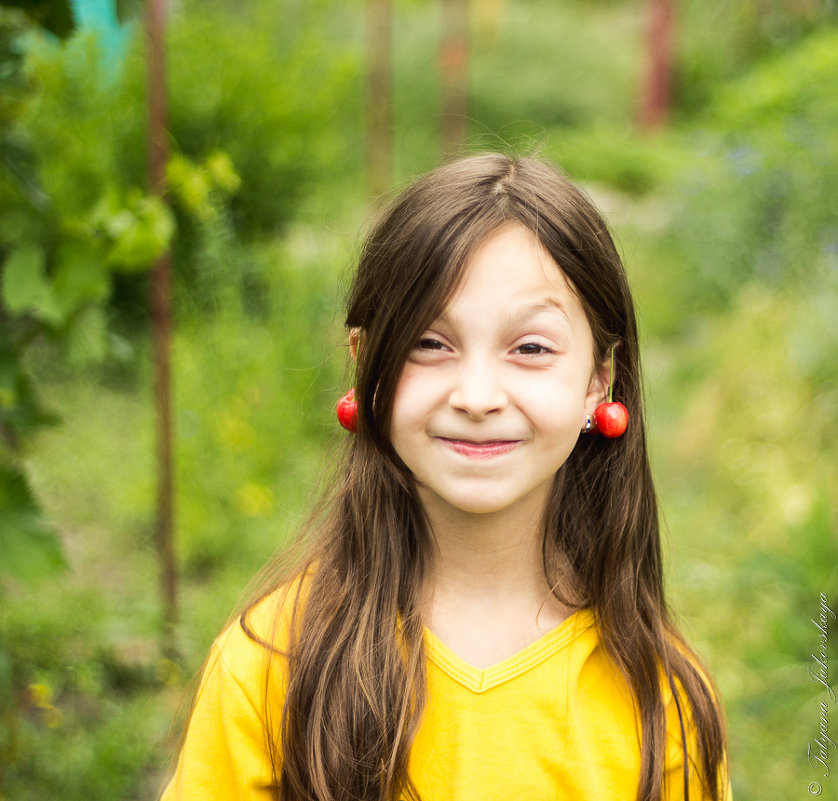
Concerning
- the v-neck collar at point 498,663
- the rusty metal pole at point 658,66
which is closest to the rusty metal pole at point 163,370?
the v-neck collar at point 498,663

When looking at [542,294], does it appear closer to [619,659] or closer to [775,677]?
[619,659]

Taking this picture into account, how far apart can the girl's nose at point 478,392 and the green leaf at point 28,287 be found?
32.0 inches

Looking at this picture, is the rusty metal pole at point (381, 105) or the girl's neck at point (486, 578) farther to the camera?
the rusty metal pole at point (381, 105)

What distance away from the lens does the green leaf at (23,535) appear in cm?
165

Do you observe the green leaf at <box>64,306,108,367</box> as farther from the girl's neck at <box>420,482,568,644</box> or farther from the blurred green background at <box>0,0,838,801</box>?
the girl's neck at <box>420,482,568,644</box>

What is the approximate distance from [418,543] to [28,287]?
81 centimetres

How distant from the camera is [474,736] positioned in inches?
51.4

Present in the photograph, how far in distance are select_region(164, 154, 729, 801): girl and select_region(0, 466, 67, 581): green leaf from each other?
45 centimetres

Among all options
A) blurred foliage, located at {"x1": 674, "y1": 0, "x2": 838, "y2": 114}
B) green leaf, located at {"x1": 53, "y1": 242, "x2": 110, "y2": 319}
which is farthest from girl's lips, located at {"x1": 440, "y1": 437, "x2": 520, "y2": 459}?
blurred foliage, located at {"x1": 674, "y1": 0, "x2": 838, "y2": 114}

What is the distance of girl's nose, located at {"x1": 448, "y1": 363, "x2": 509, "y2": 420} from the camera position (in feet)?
4.03

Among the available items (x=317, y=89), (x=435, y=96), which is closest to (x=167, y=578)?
(x=317, y=89)

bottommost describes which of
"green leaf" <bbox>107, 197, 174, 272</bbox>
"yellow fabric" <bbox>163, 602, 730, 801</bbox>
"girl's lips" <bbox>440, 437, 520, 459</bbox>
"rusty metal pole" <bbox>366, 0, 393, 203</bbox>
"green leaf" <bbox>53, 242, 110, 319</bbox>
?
"yellow fabric" <bbox>163, 602, 730, 801</bbox>

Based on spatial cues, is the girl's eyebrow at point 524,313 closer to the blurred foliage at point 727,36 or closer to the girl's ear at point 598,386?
the girl's ear at point 598,386

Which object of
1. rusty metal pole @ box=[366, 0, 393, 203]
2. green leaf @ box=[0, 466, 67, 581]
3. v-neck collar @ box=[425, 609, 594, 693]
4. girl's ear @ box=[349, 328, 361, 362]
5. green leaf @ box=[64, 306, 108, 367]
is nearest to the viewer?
v-neck collar @ box=[425, 609, 594, 693]
